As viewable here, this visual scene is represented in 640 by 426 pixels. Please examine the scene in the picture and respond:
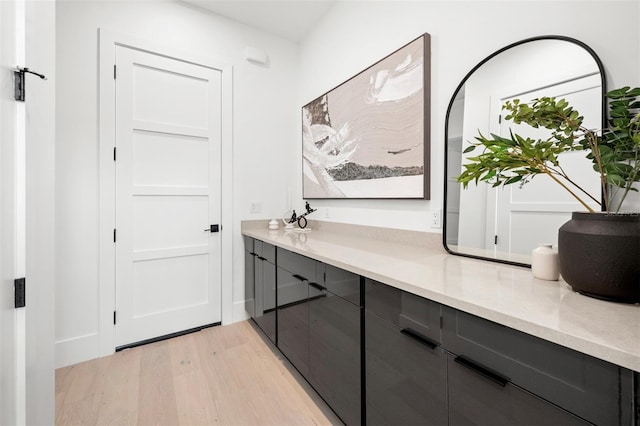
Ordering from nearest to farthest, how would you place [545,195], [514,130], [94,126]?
[545,195]
[514,130]
[94,126]

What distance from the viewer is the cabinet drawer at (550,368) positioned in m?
0.57

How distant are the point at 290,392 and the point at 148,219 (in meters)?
1.78

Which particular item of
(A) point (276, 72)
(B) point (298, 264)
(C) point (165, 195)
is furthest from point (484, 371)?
(A) point (276, 72)

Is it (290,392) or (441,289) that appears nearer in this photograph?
(441,289)

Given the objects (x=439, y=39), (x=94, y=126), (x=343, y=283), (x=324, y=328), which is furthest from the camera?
(x=94, y=126)

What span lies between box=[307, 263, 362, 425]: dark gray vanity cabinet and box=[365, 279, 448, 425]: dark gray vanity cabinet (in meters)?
0.07

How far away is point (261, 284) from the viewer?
234 cm

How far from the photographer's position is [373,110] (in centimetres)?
204

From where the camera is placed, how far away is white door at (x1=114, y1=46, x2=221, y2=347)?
7.43ft

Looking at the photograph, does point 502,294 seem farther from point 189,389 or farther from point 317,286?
point 189,389

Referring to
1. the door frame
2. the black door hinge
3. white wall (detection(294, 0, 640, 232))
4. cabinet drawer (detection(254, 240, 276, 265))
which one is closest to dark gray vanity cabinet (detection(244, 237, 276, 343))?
cabinet drawer (detection(254, 240, 276, 265))

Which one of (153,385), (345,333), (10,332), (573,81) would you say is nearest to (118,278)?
(153,385)

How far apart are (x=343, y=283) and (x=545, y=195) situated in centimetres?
94

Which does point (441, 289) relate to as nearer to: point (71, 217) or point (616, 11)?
point (616, 11)
